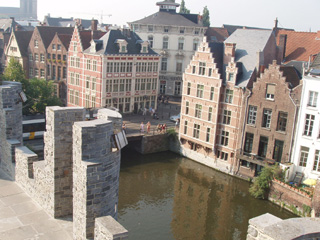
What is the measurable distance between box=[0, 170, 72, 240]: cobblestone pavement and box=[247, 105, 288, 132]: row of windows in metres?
23.3

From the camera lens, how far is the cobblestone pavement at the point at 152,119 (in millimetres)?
41503

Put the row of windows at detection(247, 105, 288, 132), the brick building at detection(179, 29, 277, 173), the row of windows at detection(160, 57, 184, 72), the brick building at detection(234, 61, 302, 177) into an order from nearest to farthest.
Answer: the brick building at detection(234, 61, 302, 177) < the row of windows at detection(247, 105, 288, 132) < the brick building at detection(179, 29, 277, 173) < the row of windows at detection(160, 57, 184, 72)

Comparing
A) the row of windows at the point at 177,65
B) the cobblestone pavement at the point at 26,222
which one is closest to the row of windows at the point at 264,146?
the cobblestone pavement at the point at 26,222

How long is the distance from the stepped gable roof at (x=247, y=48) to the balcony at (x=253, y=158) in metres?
5.99

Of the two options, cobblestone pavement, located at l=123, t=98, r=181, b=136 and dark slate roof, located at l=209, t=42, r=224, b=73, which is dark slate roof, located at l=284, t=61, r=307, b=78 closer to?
dark slate roof, located at l=209, t=42, r=224, b=73

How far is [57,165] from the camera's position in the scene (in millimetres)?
11477

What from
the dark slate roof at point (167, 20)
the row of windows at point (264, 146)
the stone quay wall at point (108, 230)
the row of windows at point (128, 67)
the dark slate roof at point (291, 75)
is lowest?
the row of windows at point (264, 146)

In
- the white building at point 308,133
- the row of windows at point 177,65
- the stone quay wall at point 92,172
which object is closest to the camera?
the stone quay wall at point 92,172

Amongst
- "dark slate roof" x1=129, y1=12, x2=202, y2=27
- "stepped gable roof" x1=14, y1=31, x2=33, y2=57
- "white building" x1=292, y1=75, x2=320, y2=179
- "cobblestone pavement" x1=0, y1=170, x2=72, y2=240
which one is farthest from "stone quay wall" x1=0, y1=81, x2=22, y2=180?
"dark slate roof" x1=129, y1=12, x2=202, y2=27

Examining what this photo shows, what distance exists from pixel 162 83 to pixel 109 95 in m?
18.9

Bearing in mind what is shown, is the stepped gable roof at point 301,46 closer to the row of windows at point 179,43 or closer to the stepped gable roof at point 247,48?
the stepped gable roof at point 247,48

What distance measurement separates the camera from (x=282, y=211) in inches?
1105

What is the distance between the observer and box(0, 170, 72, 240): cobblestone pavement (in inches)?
→ 421

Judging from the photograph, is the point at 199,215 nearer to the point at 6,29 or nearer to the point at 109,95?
the point at 109,95
